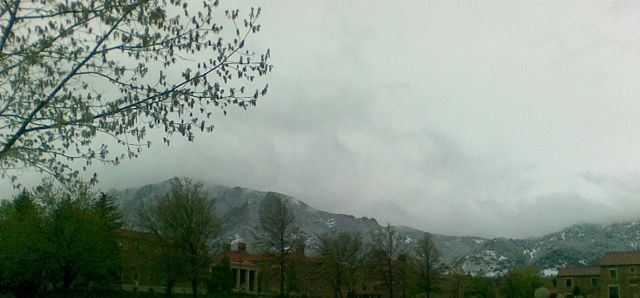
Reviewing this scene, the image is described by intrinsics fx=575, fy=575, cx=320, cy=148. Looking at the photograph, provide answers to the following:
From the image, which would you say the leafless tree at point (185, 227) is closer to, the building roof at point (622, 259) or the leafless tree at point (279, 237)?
the leafless tree at point (279, 237)

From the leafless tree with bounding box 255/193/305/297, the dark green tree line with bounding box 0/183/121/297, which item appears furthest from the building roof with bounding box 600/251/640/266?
the dark green tree line with bounding box 0/183/121/297

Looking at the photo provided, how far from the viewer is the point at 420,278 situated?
68.9 metres

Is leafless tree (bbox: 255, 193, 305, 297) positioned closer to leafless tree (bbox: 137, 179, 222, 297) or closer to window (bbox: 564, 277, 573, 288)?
leafless tree (bbox: 137, 179, 222, 297)

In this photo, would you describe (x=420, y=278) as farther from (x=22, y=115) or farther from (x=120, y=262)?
(x=22, y=115)

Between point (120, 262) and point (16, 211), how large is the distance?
1064 centimetres

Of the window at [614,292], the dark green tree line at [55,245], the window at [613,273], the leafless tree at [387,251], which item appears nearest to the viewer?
the dark green tree line at [55,245]

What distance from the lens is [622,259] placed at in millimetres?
92250

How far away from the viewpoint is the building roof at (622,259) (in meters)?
90.8

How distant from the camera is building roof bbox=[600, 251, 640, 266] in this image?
90.8 m

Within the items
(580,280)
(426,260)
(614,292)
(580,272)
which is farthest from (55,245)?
(580,272)

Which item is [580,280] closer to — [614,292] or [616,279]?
[614,292]

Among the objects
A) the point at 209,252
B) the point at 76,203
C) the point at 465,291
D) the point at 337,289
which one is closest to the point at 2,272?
the point at 76,203

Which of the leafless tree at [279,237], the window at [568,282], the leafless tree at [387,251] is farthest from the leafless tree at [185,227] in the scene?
the window at [568,282]

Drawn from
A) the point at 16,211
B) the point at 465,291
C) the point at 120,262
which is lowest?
the point at 465,291
